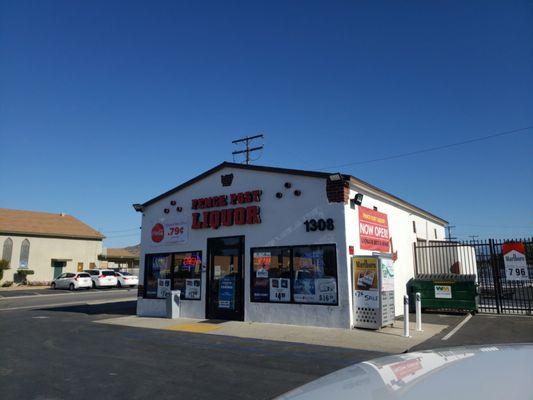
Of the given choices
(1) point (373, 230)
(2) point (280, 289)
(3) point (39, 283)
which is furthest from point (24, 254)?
(1) point (373, 230)

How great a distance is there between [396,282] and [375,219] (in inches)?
113

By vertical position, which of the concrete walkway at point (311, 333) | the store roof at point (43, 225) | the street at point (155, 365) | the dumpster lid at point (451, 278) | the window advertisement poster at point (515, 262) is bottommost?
the street at point (155, 365)

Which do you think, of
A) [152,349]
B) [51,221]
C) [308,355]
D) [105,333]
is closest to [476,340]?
[308,355]

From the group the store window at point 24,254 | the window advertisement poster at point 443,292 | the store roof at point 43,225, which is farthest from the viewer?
the store roof at point 43,225

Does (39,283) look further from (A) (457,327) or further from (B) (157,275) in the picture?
(A) (457,327)

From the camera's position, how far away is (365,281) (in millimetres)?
11969

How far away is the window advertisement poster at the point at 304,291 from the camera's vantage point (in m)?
12.5

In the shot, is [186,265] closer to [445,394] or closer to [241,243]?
[241,243]

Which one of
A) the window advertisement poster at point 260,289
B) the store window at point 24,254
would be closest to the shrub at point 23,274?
the store window at point 24,254

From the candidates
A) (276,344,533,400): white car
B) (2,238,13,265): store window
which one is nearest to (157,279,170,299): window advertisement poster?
(276,344,533,400): white car

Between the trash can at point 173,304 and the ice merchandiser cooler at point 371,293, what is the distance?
22.3 ft

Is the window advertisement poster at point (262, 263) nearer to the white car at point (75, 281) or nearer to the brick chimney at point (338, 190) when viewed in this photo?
the brick chimney at point (338, 190)

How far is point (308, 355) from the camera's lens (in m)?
8.51

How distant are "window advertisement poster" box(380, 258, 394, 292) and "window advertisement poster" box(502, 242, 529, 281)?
474 centimetres
